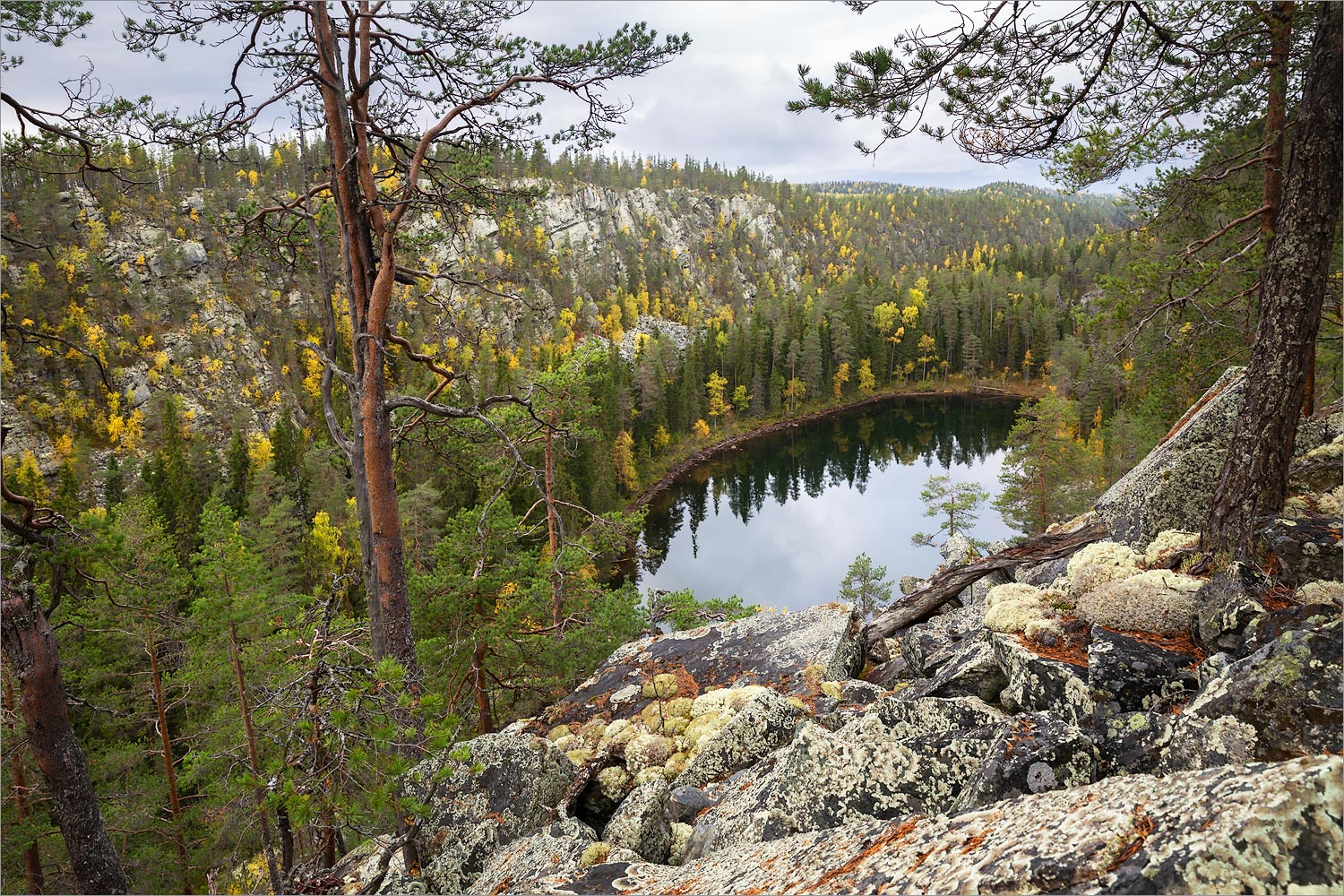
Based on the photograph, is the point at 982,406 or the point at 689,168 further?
the point at 689,168

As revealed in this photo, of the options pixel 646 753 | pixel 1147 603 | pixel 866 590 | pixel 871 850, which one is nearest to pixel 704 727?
pixel 646 753

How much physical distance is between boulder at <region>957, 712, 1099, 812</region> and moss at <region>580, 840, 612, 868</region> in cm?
241

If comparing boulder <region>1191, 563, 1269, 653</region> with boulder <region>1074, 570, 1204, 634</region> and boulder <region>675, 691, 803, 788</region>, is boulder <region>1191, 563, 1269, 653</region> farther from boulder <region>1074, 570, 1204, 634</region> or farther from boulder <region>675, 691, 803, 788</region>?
boulder <region>675, 691, 803, 788</region>

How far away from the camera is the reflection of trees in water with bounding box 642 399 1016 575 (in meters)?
58.0

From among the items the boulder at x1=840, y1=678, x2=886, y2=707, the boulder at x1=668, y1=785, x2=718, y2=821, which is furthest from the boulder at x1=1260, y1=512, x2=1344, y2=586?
the boulder at x1=668, y1=785, x2=718, y2=821

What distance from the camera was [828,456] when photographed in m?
69.1

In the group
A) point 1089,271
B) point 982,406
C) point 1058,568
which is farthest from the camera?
point 1089,271

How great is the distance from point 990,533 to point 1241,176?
3256cm

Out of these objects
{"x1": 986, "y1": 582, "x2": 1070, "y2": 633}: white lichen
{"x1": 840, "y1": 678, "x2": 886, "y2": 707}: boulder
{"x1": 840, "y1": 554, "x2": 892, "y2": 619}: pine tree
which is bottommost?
{"x1": 840, "y1": 554, "x2": 892, "y2": 619}: pine tree

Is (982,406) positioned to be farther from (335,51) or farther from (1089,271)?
(335,51)

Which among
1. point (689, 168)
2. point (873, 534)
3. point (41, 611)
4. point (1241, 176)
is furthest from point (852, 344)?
point (689, 168)

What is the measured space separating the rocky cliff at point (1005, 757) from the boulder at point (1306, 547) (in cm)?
2

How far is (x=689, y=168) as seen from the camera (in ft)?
642

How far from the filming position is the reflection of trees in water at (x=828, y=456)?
5800cm
